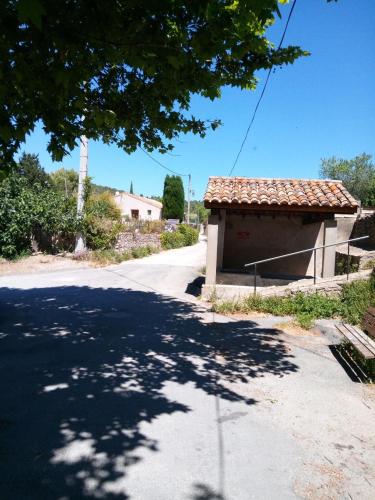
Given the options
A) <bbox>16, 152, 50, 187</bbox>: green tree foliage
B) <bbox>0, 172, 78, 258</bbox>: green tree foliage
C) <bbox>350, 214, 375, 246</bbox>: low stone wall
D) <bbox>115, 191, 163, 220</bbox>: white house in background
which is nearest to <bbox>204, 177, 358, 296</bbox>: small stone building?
<bbox>350, 214, 375, 246</bbox>: low stone wall

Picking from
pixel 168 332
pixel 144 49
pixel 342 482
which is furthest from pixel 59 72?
pixel 168 332

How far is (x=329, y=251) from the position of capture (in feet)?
34.6

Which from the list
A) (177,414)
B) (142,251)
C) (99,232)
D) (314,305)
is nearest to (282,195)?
(314,305)

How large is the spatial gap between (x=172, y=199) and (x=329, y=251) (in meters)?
45.0

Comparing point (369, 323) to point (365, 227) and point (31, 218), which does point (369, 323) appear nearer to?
point (365, 227)

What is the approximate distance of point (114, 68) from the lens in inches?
226

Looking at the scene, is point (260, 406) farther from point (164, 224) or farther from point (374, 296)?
point (164, 224)

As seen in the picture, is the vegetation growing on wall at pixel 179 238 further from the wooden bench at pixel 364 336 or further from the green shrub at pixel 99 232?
the wooden bench at pixel 364 336

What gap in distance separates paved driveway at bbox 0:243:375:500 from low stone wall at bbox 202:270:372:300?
5.41ft

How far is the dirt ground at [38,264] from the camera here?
1662 centimetres

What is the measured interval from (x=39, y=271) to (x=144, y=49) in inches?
585

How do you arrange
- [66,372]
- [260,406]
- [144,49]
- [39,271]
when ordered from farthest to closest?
[39,271], [66,372], [260,406], [144,49]

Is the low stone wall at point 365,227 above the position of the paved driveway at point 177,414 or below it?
above

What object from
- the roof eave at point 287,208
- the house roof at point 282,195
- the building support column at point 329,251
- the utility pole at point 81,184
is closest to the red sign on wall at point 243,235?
the house roof at point 282,195
